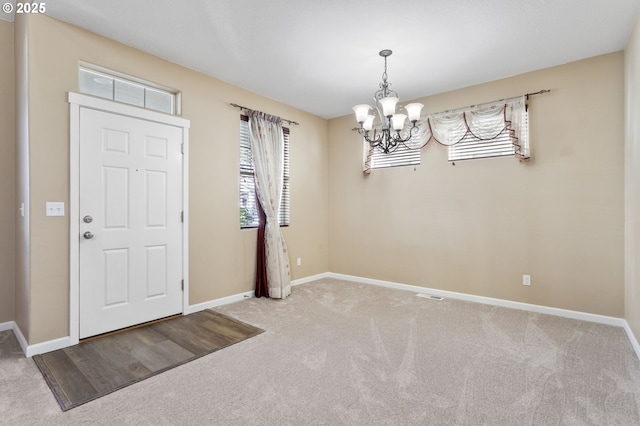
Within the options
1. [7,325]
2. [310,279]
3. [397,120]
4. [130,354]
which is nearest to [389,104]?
[397,120]

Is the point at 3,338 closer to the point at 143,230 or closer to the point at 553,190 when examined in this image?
the point at 143,230

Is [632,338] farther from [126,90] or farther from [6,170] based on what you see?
[6,170]

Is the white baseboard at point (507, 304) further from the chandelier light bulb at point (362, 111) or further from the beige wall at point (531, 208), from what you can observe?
the chandelier light bulb at point (362, 111)

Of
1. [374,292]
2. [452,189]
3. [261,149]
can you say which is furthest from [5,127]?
[452,189]

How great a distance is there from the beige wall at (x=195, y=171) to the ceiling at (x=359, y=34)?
0.22 metres

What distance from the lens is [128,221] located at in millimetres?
3166

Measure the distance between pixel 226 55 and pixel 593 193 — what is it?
4.12 meters

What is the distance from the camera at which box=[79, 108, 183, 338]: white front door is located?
290 centimetres

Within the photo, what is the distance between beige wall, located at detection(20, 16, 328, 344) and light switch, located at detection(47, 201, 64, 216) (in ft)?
0.13

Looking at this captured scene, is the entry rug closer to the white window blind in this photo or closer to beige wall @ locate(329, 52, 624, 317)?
beige wall @ locate(329, 52, 624, 317)

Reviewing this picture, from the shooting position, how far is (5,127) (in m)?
3.04

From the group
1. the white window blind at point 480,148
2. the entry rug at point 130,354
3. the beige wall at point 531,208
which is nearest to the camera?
the entry rug at point 130,354

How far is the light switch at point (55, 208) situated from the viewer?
8.82ft

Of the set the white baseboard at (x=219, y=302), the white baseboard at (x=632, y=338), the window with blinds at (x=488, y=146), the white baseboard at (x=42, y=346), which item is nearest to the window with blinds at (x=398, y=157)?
the window with blinds at (x=488, y=146)
